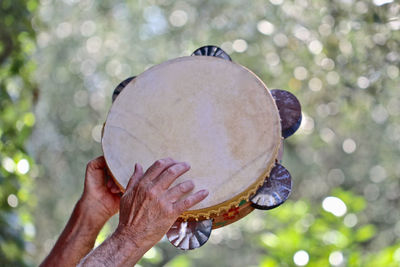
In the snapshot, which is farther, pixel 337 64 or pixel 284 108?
pixel 337 64

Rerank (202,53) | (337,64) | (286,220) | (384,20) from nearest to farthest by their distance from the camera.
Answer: (202,53)
(286,220)
(384,20)
(337,64)

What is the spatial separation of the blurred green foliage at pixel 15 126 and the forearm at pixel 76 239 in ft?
3.23

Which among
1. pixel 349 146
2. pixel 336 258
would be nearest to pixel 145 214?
pixel 336 258

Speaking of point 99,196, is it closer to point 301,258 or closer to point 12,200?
point 301,258

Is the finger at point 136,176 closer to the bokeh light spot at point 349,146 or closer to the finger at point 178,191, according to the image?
the finger at point 178,191

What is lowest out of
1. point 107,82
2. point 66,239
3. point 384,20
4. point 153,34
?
point 107,82

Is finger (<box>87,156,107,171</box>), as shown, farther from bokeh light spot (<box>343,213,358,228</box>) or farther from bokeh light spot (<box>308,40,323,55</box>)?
bokeh light spot (<box>308,40,323,55</box>)

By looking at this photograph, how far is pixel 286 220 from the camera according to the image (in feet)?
8.00

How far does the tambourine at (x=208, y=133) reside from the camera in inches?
57.2

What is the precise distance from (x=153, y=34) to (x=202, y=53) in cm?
438

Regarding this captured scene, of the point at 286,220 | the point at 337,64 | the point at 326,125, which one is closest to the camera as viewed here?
the point at 286,220

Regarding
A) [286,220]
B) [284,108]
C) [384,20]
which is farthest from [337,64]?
[284,108]

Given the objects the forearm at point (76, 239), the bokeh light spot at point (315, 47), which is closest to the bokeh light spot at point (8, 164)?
the forearm at point (76, 239)

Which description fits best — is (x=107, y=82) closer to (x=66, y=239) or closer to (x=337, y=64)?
(x=337, y=64)
